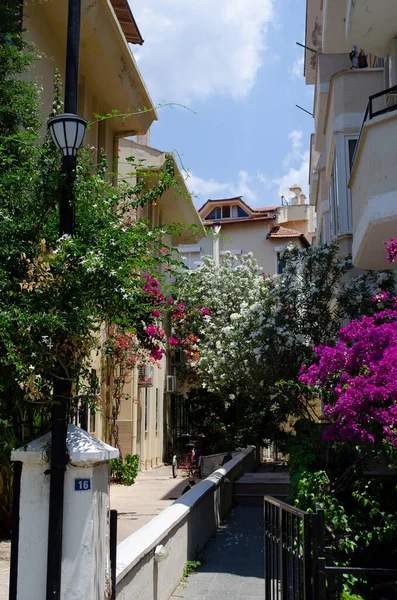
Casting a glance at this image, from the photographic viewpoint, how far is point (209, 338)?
25.7m

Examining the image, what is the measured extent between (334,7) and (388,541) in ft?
34.1

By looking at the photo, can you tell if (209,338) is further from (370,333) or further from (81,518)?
(81,518)

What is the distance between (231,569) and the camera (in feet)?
29.2

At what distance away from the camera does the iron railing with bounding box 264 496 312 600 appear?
4727 mm

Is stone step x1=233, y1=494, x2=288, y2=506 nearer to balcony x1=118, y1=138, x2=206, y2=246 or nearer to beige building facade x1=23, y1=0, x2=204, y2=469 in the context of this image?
beige building facade x1=23, y1=0, x2=204, y2=469

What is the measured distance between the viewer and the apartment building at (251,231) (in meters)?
38.3

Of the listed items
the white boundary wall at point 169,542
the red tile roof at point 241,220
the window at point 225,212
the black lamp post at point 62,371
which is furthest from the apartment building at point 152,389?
the window at point 225,212

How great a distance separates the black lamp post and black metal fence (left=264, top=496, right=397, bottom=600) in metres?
1.67

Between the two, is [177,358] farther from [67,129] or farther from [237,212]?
[67,129]

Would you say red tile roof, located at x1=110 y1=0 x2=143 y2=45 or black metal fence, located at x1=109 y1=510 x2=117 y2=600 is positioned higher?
red tile roof, located at x1=110 y1=0 x2=143 y2=45

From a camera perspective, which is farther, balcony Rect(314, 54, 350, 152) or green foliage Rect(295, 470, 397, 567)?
balcony Rect(314, 54, 350, 152)

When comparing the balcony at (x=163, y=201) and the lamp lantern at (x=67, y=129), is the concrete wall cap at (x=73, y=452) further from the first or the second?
the balcony at (x=163, y=201)

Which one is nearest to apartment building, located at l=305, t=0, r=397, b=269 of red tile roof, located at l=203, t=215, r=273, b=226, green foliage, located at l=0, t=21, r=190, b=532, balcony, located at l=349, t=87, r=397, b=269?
balcony, located at l=349, t=87, r=397, b=269

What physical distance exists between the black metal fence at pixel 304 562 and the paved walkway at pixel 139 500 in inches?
107
